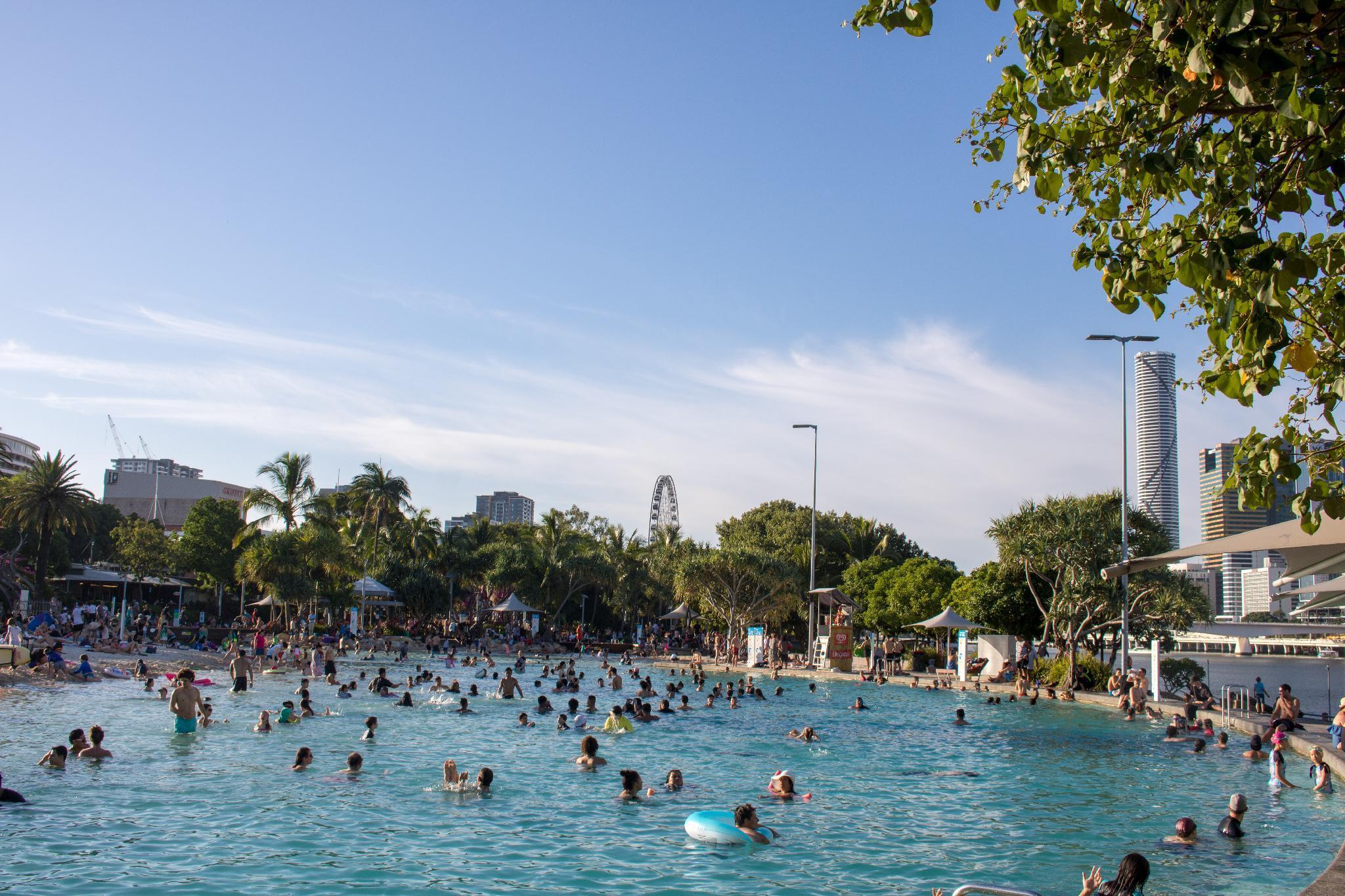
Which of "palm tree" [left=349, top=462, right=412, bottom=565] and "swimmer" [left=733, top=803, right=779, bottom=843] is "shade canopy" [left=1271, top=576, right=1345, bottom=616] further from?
"palm tree" [left=349, top=462, right=412, bottom=565]

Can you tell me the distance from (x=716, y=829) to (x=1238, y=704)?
21356 millimetres

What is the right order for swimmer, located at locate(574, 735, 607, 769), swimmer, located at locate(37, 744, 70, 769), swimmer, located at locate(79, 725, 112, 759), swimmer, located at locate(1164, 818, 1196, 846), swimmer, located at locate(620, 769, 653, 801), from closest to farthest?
swimmer, located at locate(1164, 818, 1196, 846)
swimmer, located at locate(620, 769, 653, 801)
swimmer, located at locate(37, 744, 70, 769)
swimmer, located at locate(79, 725, 112, 759)
swimmer, located at locate(574, 735, 607, 769)

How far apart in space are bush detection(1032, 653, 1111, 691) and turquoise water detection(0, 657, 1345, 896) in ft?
28.9

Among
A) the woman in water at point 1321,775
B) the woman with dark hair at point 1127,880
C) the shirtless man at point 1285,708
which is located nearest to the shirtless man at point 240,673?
the woman with dark hair at point 1127,880

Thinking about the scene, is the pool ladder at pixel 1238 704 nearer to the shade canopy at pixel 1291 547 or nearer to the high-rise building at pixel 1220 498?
the high-rise building at pixel 1220 498

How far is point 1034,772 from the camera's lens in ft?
61.3

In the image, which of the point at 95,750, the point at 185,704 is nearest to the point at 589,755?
the point at 185,704

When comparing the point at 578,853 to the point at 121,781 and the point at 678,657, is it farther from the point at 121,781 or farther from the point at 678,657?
the point at 678,657

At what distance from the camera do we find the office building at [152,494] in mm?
126250

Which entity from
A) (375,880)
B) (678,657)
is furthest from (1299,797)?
(678,657)

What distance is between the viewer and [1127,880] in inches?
340

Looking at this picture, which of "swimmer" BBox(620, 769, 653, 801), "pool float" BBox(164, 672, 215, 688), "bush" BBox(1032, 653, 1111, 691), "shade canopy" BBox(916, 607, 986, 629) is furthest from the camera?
"shade canopy" BBox(916, 607, 986, 629)

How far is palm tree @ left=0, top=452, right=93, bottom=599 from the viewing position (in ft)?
158

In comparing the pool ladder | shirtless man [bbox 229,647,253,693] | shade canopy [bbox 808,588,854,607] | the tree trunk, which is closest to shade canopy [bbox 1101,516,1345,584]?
the pool ladder
